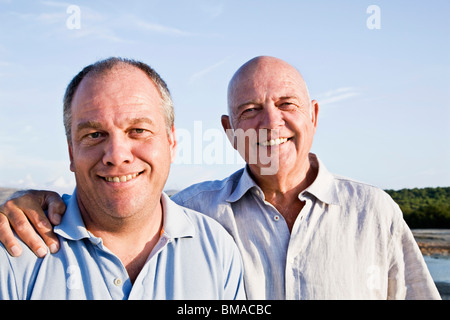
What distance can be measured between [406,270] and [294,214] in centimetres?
103

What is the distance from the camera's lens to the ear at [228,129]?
12.7 feet

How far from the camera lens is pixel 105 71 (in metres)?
2.88

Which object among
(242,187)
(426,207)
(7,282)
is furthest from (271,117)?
(426,207)

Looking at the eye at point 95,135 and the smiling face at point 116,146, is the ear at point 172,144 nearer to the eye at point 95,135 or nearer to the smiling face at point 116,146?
the smiling face at point 116,146

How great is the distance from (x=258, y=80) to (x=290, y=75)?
0.32 metres

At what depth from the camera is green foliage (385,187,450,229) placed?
15.3 metres

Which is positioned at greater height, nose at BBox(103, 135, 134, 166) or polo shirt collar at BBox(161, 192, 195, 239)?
nose at BBox(103, 135, 134, 166)

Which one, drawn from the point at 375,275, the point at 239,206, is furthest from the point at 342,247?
the point at 239,206

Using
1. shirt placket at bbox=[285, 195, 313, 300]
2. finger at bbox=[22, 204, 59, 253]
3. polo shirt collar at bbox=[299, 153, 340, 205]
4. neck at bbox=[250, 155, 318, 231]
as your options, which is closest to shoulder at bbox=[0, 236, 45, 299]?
finger at bbox=[22, 204, 59, 253]

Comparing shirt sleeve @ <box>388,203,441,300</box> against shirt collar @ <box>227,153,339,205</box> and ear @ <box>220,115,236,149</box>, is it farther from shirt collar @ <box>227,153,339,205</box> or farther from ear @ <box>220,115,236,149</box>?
ear @ <box>220,115,236,149</box>

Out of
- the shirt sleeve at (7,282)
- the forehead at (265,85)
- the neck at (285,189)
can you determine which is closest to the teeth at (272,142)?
the neck at (285,189)

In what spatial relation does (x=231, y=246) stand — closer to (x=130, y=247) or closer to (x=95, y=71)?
(x=130, y=247)

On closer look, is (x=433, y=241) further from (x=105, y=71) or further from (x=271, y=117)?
(x=105, y=71)

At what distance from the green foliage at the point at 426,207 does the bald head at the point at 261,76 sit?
12.3 m
